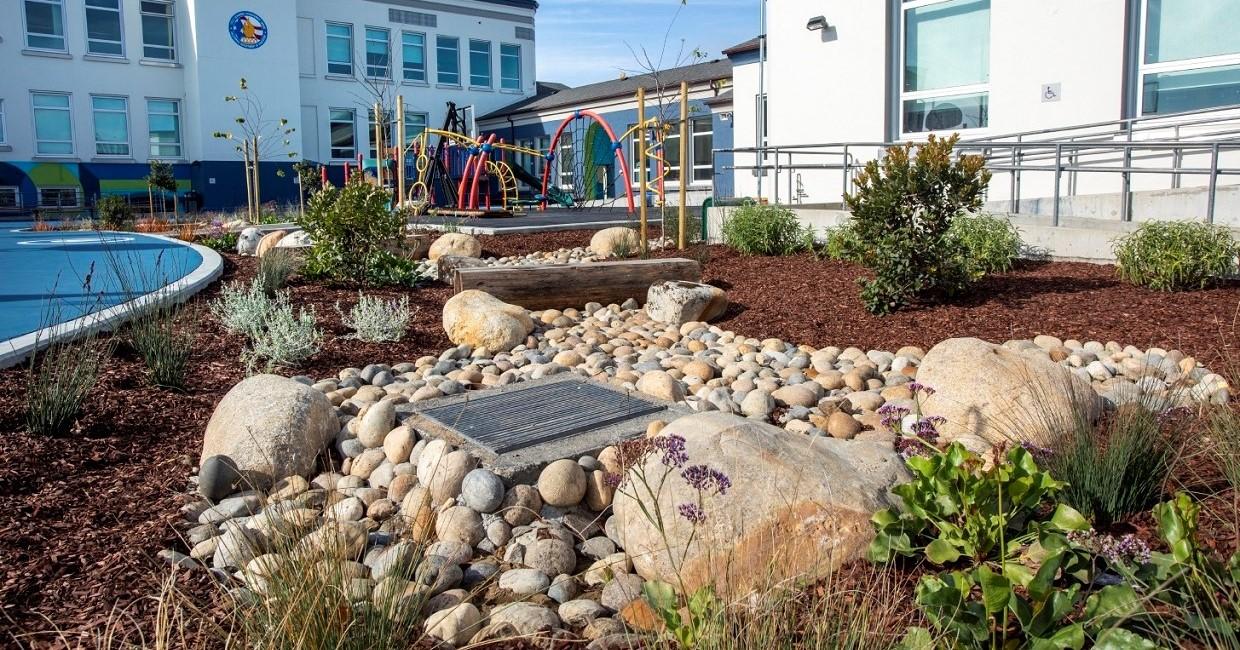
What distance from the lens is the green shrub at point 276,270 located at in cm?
785

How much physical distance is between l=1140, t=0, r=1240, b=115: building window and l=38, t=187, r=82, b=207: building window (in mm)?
27311

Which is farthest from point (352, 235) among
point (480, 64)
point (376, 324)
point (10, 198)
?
point (480, 64)

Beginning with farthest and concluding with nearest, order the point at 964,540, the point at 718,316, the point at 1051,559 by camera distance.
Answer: the point at 718,316
the point at 964,540
the point at 1051,559

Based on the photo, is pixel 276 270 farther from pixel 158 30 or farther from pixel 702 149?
pixel 158 30

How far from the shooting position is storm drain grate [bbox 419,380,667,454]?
161 inches

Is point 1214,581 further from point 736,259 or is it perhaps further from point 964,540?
point 736,259

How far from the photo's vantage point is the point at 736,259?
9742mm

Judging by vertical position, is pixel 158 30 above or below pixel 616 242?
above

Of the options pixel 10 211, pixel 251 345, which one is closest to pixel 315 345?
pixel 251 345

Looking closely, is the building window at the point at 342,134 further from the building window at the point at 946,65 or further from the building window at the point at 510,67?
the building window at the point at 946,65

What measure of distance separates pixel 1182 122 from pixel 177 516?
1038 cm

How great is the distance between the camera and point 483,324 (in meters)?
6.68

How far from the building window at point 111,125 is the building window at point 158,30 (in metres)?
1.86

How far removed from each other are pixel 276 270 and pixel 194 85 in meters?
24.1
